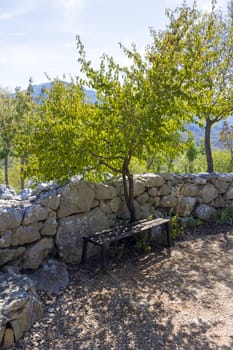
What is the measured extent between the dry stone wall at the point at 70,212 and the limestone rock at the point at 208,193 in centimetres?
29

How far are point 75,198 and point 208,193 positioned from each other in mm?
3102

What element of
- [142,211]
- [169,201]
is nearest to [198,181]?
[169,201]

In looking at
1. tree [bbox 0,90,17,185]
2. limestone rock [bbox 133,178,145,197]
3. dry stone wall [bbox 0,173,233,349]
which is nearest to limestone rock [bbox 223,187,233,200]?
dry stone wall [bbox 0,173,233,349]

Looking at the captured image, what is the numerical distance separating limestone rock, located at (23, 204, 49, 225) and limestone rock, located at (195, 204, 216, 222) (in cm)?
322

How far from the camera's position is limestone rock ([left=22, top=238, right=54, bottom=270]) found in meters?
3.62

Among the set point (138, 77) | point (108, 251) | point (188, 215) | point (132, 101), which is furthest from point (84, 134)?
point (188, 215)

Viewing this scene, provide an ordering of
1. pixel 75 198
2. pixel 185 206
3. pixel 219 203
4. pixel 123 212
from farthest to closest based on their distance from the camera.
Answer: pixel 219 203 → pixel 185 206 → pixel 123 212 → pixel 75 198

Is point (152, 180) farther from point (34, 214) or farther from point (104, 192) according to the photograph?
point (34, 214)

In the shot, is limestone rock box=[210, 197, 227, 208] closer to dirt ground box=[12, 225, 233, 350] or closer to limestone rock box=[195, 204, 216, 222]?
limestone rock box=[195, 204, 216, 222]

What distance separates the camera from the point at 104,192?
4496mm

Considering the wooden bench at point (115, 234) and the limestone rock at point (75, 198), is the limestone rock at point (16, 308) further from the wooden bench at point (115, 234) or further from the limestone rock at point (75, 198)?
the limestone rock at point (75, 198)

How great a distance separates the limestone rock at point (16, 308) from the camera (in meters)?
2.47

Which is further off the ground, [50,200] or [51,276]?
[50,200]

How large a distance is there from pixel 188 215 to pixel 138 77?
3100mm
